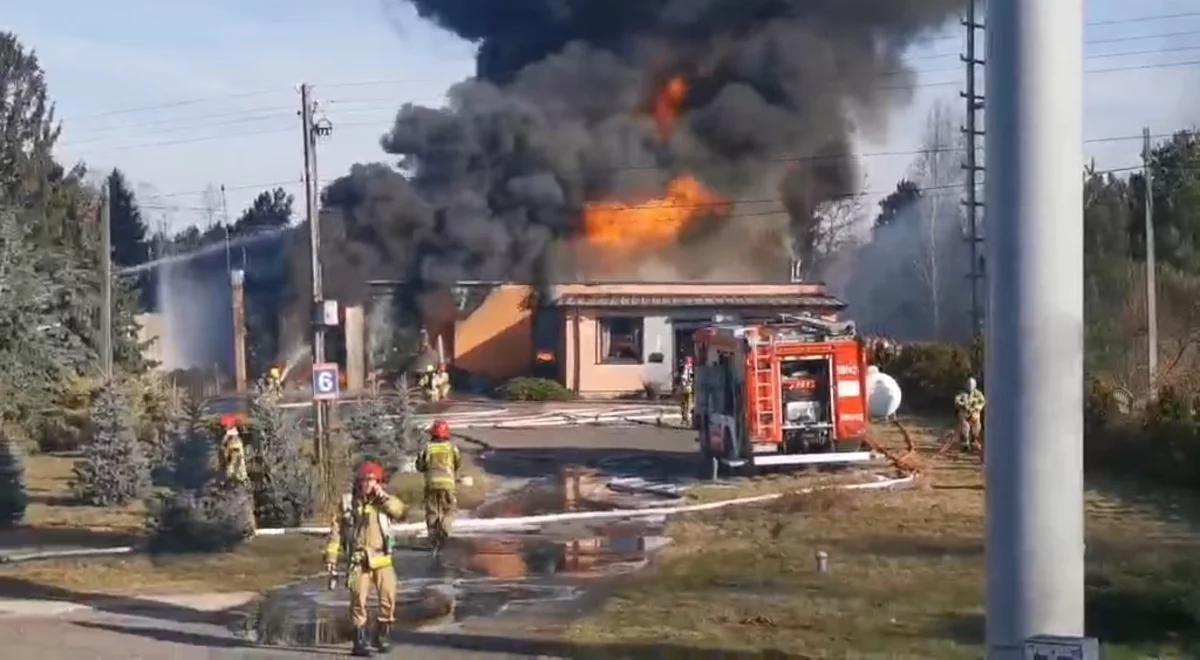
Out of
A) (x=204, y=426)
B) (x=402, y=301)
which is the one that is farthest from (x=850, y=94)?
(x=204, y=426)

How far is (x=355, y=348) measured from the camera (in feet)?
149

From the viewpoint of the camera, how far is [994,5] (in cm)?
663

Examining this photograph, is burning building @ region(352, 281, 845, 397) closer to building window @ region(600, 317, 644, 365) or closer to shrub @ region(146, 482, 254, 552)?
building window @ region(600, 317, 644, 365)

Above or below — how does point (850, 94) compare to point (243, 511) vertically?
above

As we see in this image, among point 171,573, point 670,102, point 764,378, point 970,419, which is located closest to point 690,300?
point 670,102

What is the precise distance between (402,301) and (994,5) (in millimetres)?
38983

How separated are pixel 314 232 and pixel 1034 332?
21998 mm

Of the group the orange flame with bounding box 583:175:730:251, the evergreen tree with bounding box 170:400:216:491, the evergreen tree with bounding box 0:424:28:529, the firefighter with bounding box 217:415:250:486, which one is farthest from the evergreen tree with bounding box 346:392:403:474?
the orange flame with bounding box 583:175:730:251

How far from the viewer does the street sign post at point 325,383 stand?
22.8 meters

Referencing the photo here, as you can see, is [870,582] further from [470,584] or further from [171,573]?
A: [171,573]

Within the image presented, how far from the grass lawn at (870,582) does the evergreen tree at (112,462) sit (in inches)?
302

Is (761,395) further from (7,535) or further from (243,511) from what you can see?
(7,535)

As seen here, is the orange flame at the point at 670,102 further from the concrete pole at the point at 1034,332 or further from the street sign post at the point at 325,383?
the concrete pole at the point at 1034,332

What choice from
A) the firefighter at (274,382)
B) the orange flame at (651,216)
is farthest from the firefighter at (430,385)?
the orange flame at (651,216)
